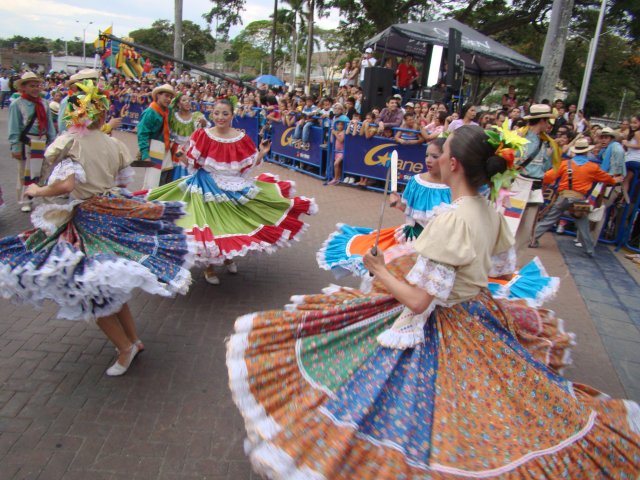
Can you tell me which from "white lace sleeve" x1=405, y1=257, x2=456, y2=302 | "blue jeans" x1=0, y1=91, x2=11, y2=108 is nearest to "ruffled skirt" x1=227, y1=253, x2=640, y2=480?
"white lace sleeve" x1=405, y1=257, x2=456, y2=302

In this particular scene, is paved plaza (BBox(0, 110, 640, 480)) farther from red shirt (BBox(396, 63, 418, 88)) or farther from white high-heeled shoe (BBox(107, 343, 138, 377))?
red shirt (BBox(396, 63, 418, 88))

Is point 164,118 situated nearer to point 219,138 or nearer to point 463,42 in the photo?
point 219,138

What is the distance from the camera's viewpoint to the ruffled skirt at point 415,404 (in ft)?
5.86

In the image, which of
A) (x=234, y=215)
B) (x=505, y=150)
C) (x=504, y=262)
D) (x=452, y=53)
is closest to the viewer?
(x=505, y=150)

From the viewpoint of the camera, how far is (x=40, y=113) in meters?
7.07

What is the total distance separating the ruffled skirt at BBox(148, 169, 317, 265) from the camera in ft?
15.4

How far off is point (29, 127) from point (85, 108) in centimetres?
443

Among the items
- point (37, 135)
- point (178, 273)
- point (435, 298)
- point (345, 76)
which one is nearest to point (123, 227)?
point (178, 273)

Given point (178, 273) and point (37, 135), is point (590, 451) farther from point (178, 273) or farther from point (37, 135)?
point (37, 135)

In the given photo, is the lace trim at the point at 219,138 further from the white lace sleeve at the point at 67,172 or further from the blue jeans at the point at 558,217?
the blue jeans at the point at 558,217

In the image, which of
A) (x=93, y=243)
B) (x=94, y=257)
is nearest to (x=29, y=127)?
(x=93, y=243)

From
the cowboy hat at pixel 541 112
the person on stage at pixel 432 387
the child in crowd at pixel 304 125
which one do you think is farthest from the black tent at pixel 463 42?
the person on stage at pixel 432 387

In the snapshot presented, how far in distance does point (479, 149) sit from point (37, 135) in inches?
279

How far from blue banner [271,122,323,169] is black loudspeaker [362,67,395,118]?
1700mm
